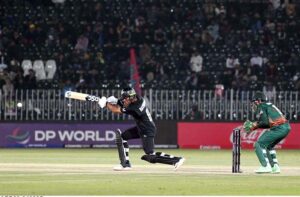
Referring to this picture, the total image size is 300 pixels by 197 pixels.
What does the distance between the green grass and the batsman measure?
1.58 feet

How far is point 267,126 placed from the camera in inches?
977

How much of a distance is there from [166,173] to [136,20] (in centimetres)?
2084

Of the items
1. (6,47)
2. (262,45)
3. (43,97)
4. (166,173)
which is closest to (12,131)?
(43,97)

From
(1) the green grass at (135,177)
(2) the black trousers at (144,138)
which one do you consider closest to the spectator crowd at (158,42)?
(1) the green grass at (135,177)

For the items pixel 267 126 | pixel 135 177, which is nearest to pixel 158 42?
pixel 267 126

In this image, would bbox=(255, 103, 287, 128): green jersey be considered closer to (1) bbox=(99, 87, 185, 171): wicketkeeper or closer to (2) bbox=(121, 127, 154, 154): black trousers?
(1) bbox=(99, 87, 185, 171): wicketkeeper

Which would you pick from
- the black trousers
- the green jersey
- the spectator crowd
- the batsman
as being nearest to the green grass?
the batsman

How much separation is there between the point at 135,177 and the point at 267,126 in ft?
13.3

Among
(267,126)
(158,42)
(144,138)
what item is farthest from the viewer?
(158,42)

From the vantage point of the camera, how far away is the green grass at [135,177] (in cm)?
1920

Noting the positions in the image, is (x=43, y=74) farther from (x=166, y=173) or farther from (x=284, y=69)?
(x=166, y=173)

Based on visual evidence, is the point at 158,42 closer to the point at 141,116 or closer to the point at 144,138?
the point at 141,116

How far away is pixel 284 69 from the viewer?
140ft

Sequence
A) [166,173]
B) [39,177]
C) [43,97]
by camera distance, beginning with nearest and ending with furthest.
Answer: [39,177] < [166,173] < [43,97]
